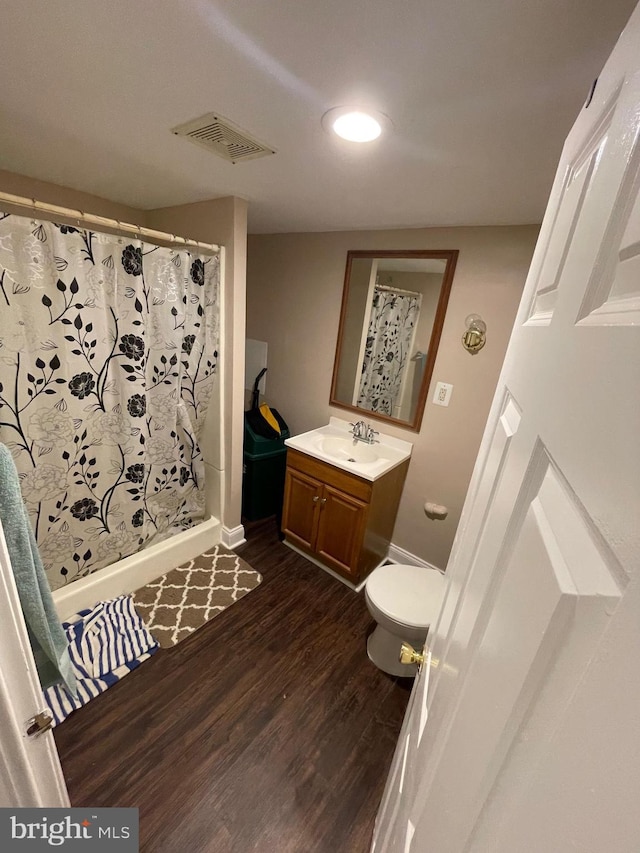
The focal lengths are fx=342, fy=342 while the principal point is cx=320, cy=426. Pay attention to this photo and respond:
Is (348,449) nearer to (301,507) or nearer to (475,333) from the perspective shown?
(301,507)

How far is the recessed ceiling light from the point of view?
2.90 ft

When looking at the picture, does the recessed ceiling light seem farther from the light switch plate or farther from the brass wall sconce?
the light switch plate

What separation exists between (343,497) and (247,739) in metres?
1.13

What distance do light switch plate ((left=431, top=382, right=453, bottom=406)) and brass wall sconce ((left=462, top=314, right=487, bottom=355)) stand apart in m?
0.23

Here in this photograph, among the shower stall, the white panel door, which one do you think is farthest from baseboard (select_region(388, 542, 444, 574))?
the white panel door

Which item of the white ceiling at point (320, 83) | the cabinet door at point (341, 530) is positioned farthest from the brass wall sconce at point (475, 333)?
the cabinet door at point (341, 530)

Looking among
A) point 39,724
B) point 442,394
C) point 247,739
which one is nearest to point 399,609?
point 247,739

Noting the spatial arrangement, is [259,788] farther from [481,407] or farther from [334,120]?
[334,120]

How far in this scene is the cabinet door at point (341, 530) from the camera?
1968mm

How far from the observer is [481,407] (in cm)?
185


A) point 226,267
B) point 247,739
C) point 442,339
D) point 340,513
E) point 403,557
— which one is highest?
point 226,267

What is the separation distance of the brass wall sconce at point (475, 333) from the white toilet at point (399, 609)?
1.19 m

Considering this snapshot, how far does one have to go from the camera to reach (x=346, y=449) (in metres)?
2.27

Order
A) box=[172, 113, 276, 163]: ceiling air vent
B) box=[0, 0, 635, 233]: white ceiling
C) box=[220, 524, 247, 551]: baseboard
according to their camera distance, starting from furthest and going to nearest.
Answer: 1. box=[220, 524, 247, 551]: baseboard
2. box=[172, 113, 276, 163]: ceiling air vent
3. box=[0, 0, 635, 233]: white ceiling
